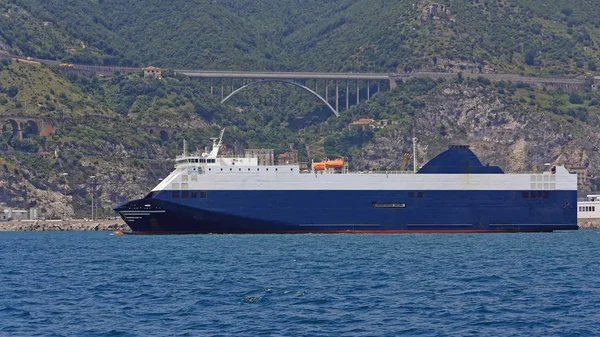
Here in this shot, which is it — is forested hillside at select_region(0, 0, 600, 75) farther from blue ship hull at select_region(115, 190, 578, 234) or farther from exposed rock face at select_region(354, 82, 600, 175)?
blue ship hull at select_region(115, 190, 578, 234)

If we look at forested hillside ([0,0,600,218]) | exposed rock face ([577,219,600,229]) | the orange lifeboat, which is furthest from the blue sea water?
forested hillside ([0,0,600,218])

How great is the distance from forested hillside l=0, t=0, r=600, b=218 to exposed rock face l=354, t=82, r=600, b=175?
0.19 m

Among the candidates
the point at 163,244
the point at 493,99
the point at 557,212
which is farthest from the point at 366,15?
the point at 163,244

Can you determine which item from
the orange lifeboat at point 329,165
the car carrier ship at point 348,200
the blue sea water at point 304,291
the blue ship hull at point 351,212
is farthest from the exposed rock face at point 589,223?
the blue sea water at point 304,291

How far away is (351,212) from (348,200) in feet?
3.08

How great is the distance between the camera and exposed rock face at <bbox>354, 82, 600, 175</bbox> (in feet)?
467

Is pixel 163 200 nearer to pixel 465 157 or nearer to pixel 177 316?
pixel 465 157

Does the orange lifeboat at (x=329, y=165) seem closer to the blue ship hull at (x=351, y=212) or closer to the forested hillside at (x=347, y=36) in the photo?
the blue ship hull at (x=351, y=212)

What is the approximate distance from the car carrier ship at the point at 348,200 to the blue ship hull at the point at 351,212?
0.07 m

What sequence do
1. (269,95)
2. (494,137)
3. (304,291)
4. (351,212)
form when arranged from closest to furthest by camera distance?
1. (304,291)
2. (351,212)
3. (494,137)
4. (269,95)

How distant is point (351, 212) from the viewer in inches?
3155

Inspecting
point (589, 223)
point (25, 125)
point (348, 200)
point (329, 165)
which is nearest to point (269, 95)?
point (25, 125)

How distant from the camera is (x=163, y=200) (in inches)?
3071

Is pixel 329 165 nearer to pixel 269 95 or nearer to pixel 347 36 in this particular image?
pixel 269 95
